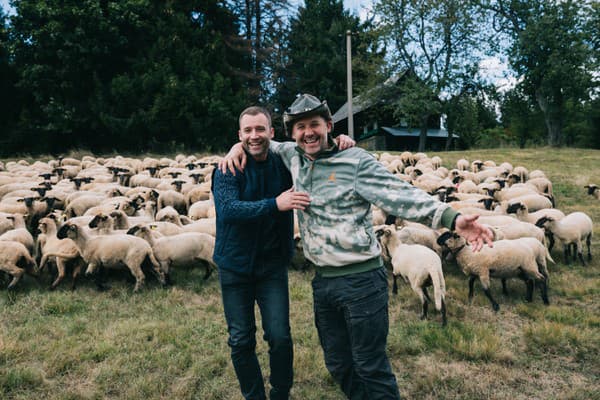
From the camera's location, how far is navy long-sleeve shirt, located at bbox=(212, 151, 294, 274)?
308cm

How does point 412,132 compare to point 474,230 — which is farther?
point 412,132

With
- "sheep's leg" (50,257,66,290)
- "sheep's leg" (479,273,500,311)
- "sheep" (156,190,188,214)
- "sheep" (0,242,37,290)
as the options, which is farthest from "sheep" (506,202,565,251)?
"sheep" (0,242,37,290)

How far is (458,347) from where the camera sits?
4.52 meters

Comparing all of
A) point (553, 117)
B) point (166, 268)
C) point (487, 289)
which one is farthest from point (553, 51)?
point (166, 268)

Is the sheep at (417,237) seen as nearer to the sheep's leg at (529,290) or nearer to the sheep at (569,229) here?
the sheep's leg at (529,290)

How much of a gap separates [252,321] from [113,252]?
4112 mm

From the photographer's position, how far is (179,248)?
689 centimetres

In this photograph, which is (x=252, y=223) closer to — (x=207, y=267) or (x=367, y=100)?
(x=207, y=267)

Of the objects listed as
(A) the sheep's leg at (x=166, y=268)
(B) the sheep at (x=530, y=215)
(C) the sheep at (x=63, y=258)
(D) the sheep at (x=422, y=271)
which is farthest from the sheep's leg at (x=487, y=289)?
(C) the sheep at (x=63, y=258)

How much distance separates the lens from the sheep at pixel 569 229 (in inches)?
303

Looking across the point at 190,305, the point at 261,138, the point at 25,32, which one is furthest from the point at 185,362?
the point at 25,32

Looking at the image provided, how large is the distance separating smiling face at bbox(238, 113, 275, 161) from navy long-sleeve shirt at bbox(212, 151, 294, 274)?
120 millimetres

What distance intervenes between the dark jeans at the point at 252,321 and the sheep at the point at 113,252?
12.4 ft

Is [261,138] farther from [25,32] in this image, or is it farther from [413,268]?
[25,32]
